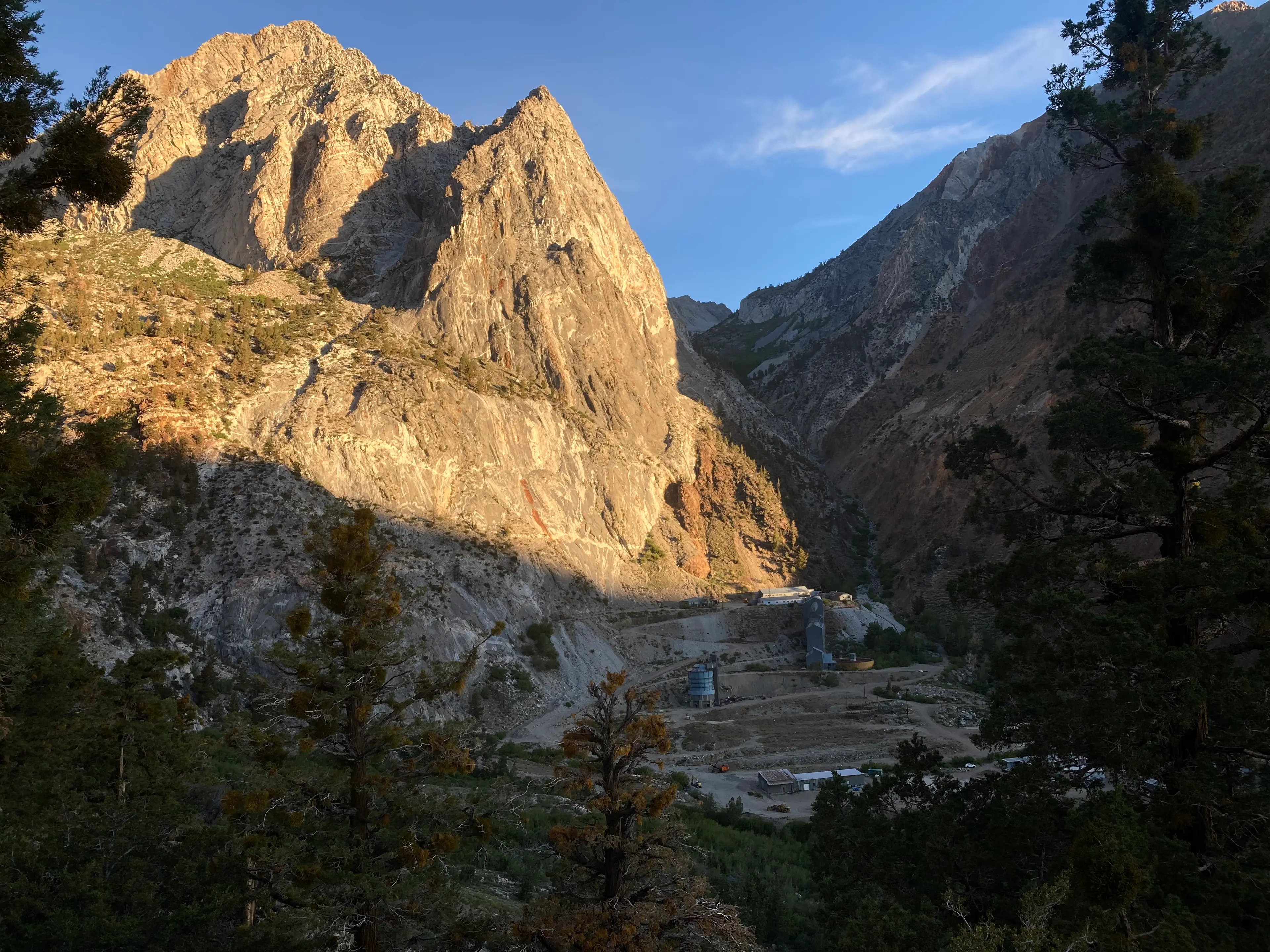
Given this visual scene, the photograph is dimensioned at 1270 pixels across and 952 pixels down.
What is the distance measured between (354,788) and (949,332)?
111 m

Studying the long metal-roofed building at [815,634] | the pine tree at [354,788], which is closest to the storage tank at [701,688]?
the long metal-roofed building at [815,634]

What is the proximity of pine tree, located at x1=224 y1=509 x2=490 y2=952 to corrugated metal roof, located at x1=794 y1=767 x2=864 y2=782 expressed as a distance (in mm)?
28900

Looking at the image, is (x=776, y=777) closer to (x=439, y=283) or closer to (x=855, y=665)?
(x=855, y=665)

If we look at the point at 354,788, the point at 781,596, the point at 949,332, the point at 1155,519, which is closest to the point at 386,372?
the point at 781,596

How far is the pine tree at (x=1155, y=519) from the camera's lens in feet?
28.5

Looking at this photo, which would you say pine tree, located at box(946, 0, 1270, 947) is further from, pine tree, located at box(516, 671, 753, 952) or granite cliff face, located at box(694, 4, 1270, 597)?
granite cliff face, located at box(694, 4, 1270, 597)

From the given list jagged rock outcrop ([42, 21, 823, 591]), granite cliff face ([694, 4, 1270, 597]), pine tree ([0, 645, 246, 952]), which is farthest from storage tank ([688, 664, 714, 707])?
pine tree ([0, 645, 246, 952])

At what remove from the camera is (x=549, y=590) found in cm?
5322

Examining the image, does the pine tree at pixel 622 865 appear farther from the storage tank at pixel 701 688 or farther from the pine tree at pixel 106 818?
the storage tank at pixel 701 688

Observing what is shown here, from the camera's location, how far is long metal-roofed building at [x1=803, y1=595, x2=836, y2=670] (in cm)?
5591

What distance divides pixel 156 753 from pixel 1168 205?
73.2 ft

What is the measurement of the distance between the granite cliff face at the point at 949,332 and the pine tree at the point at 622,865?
211ft

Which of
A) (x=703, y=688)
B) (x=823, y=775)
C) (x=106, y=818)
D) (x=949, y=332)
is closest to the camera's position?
(x=106, y=818)

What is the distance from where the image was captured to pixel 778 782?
34.6 meters
